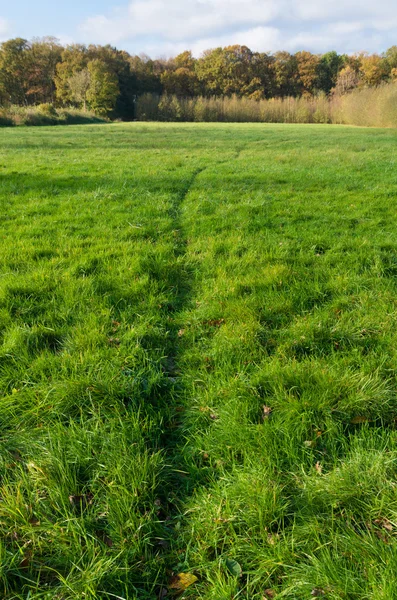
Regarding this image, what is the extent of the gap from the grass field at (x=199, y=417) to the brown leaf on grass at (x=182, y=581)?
14 millimetres

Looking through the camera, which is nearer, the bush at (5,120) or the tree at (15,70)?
the bush at (5,120)

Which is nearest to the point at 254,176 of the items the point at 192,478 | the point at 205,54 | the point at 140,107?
the point at 192,478

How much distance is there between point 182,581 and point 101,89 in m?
77.2

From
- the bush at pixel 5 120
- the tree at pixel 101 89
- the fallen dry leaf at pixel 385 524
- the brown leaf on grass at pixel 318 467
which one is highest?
the tree at pixel 101 89

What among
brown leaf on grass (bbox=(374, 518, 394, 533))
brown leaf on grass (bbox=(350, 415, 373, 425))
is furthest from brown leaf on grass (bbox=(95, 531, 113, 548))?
brown leaf on grass (bbox=(350, 415, 373, 425))

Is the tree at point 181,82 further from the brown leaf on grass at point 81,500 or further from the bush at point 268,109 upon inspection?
the brown leaf on grass at point 81,500

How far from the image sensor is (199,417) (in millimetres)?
2740

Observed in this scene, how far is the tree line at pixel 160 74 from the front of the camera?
67938mm

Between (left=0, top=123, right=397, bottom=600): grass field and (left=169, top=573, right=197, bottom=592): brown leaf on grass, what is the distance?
14 millimetres

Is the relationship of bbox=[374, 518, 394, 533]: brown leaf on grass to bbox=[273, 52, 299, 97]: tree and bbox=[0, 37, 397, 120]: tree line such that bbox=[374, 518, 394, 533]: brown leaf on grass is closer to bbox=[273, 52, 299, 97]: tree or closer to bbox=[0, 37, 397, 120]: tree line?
bbox=[0, 37, 397, 120]: tree line

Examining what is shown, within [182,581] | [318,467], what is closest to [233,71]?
[318,467]

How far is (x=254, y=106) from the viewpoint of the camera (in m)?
64.0

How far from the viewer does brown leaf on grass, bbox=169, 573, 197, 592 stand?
5.79ft

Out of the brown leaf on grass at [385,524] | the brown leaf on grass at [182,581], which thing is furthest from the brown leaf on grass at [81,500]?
the brown leaf on grass at [385,524]
